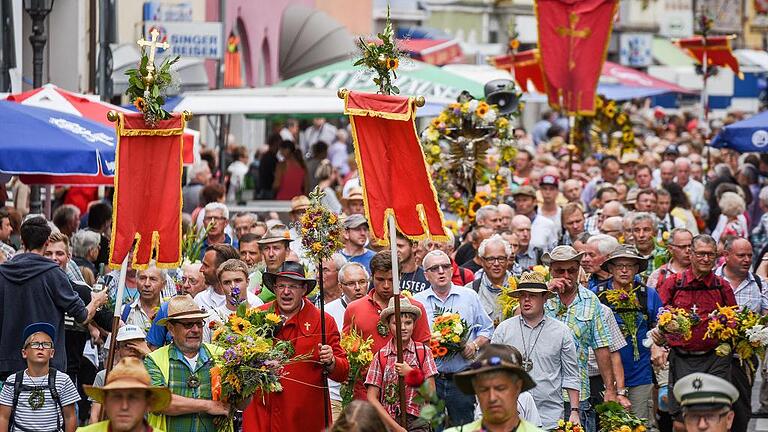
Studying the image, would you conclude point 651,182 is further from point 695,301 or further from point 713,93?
point 713,93

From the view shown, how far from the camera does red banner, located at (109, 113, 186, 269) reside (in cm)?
1076

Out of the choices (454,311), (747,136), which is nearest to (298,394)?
(454,311)

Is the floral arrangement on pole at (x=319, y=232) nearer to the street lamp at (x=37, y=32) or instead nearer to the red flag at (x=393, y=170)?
the red flag at (x=393, y=170)

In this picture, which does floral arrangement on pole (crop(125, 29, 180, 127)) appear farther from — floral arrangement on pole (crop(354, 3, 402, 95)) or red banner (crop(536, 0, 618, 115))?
red banner (crop(536, 0, 618, 115))

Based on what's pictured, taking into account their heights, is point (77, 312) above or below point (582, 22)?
below

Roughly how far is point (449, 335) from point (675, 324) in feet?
5.67

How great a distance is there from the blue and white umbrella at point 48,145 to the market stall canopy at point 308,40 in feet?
92.7

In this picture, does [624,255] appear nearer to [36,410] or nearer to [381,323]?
[381,323]

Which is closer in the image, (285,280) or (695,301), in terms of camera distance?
(285,280)

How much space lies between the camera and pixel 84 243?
47.2ft

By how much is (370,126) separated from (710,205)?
40.7 feet

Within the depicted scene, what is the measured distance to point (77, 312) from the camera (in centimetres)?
1180

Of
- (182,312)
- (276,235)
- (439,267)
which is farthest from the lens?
(276,235)

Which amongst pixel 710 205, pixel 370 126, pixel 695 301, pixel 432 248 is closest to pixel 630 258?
pixel 695 301
